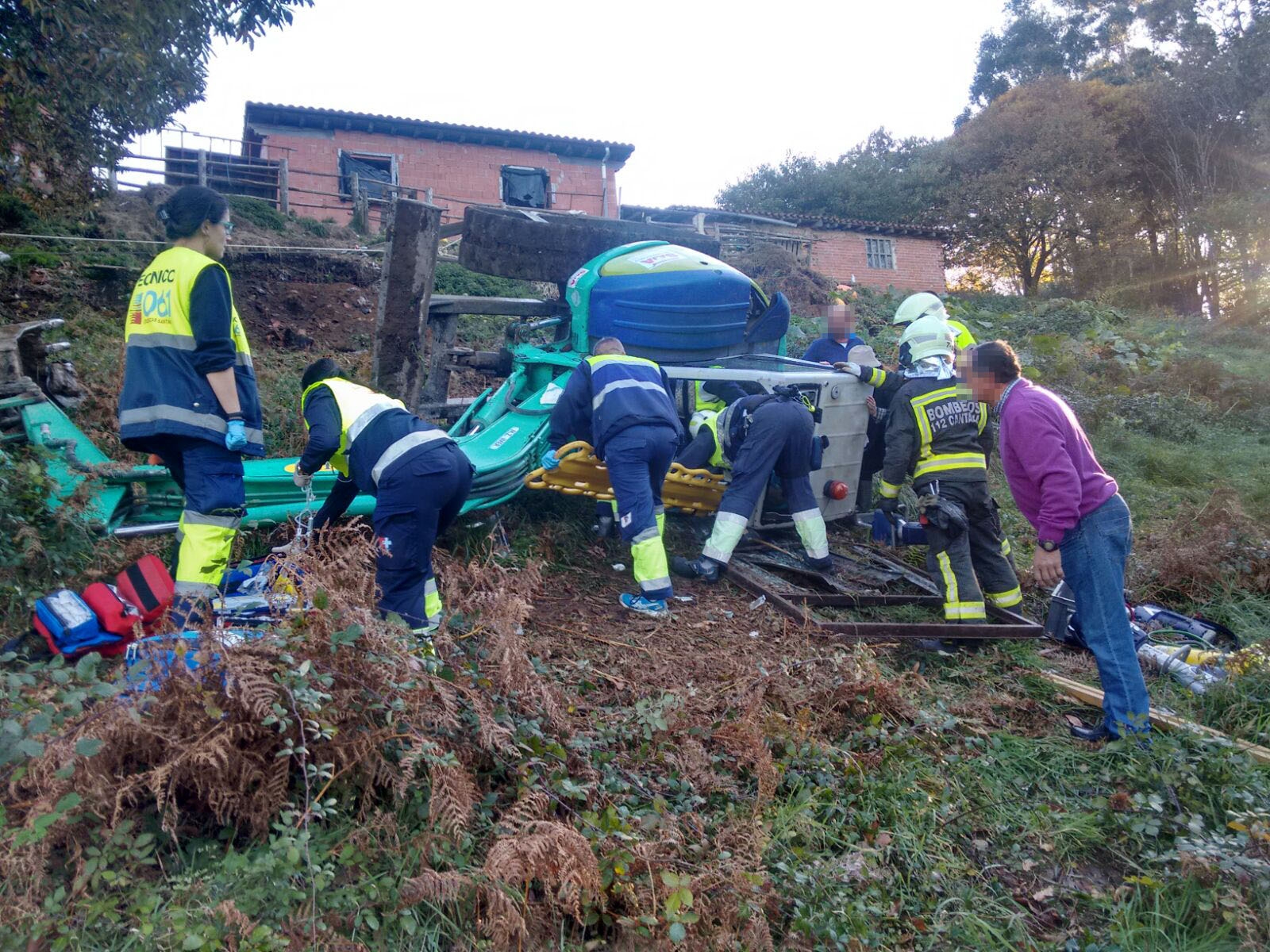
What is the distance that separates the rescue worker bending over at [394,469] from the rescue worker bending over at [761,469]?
→ 1.80m

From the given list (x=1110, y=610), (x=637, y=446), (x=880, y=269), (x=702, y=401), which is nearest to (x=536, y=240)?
(x=702, y=401)

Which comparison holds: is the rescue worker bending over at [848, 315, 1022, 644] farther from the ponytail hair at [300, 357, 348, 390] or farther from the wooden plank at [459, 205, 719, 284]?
the ponytail hair at [300, 357, 348, 390]

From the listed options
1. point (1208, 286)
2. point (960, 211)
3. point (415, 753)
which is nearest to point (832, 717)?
point (415, 753)

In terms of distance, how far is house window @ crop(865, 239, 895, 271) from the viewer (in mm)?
21984

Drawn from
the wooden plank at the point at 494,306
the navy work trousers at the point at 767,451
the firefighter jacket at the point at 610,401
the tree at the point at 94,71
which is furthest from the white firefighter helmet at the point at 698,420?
the tree at the point at 94,71

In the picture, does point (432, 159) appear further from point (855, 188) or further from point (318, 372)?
point (318, 372)

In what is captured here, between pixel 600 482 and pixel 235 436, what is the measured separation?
87.3 inches

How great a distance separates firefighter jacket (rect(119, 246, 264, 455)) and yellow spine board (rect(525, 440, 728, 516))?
1813 millimetres

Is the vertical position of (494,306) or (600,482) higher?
(494,306)

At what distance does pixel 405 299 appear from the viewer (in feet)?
17.8

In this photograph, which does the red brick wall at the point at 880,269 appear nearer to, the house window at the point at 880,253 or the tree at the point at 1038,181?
the house window at the point at 880,253

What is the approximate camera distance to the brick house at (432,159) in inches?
742

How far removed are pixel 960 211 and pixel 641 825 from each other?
24.1 m

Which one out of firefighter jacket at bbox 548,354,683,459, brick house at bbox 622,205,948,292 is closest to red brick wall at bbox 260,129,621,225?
brick house at bbox 622,205,948,292
